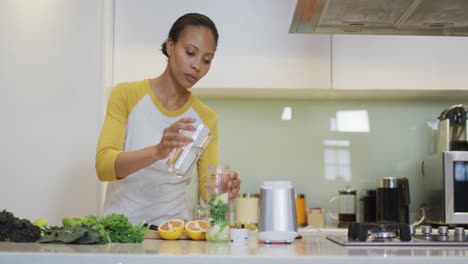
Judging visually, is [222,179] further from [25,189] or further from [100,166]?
[25,189]

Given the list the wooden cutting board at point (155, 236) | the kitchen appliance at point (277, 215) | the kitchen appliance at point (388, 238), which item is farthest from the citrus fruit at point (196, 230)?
the kitchen appliance at point (388, 238)

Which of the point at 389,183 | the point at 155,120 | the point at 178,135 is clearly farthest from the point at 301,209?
the point at 178,135

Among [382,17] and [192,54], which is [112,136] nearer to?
[192,54]

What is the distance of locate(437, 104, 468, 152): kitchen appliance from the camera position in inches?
120

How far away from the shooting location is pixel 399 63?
120 inches

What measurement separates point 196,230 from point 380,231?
0.42m

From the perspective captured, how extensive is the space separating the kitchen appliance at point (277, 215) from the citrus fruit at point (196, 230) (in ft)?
0.56

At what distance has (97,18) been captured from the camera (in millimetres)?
2836

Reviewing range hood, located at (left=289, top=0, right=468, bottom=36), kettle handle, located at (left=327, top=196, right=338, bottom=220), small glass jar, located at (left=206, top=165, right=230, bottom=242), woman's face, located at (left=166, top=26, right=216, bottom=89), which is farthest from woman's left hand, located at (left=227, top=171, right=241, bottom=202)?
kettle handle, located at (left=327, top=196, right=338, bottom=220)

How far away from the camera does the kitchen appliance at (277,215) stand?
4.56ft

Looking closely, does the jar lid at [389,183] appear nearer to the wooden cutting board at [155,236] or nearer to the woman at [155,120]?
the woman at [155,120]

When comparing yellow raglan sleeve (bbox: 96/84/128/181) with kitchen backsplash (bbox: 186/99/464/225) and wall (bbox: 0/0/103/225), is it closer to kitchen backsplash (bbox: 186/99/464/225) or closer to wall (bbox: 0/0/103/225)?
wall (bbox: 0/0/103/225)

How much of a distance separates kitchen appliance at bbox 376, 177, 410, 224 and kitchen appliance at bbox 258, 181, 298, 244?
1766 millimetres

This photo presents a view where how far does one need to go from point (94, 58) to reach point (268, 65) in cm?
79
